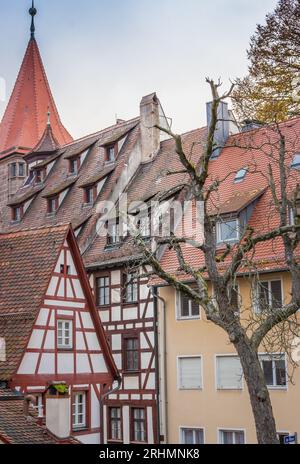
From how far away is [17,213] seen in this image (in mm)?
33188

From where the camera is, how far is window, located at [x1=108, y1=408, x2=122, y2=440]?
2547 centimetres

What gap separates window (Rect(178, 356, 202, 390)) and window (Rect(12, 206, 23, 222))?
12014 mm

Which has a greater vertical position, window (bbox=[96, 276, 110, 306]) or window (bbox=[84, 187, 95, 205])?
window (bbox=[84, 187, 95, 205])

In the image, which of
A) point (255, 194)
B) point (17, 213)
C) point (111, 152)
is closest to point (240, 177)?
point (255, 194)

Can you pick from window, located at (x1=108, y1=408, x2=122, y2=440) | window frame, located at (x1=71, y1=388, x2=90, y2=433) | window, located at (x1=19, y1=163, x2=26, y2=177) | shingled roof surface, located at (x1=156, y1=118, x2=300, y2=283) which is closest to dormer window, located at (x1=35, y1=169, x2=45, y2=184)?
window, located at (x1=19, y1=163, x2=26, y2=177)

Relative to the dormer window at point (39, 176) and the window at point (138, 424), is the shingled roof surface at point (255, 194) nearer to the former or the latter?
the window at point (138, 424)

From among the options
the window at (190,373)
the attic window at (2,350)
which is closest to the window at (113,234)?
the window at (190,373)

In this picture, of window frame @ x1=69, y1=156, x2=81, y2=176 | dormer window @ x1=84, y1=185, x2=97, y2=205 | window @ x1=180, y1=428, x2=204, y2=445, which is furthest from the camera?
window frame @ x1=69, y1=156, x2=81, y2=176

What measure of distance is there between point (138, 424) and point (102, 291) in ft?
15.1

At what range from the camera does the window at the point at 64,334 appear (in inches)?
754

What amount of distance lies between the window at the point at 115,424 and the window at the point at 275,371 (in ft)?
19.8

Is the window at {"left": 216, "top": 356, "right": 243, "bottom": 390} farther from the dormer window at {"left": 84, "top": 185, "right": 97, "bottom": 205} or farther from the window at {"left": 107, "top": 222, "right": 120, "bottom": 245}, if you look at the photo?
the dormer window at {"left": 84, "top": 185, "right": 97, "bottom": 205}

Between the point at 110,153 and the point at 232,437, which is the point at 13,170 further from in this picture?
the point at 232,437

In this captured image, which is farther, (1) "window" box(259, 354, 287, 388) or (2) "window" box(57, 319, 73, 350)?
(1) "window" box(259, 354, 287, 388)
